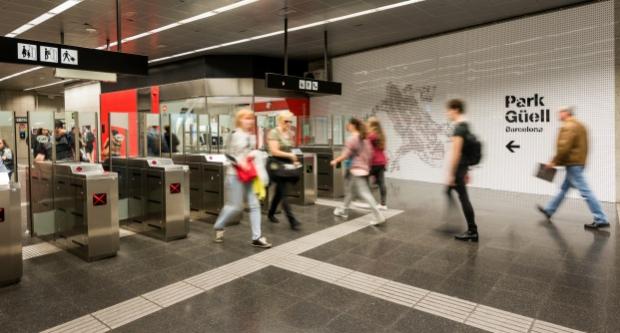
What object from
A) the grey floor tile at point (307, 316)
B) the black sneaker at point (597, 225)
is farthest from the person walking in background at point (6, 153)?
the black sneaker at point (597, 225)

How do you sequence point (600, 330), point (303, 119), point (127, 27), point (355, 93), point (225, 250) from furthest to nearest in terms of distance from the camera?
point (355, 93) < point (303, 119) < point (127, 27) < point (225, 250) < point (600, 330)

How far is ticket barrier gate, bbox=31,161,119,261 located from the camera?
12.5ft

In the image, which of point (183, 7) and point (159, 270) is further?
point (183, 7)

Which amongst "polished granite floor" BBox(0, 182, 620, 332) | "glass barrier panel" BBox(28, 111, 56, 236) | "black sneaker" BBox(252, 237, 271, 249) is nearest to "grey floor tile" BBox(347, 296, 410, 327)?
"polished granite floor" BBox(0, 182, 620, 332)

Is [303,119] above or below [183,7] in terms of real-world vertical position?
below

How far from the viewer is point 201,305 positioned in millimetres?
2803

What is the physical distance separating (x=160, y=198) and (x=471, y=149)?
3360mm

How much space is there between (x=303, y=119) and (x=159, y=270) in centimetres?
633

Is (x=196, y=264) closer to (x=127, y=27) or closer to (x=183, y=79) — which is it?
(x=127, y=27)

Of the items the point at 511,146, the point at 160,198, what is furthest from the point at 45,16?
the point at 511,146

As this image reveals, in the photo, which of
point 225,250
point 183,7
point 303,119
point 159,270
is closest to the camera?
point 159,270

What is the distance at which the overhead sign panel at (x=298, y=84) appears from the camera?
662 cm

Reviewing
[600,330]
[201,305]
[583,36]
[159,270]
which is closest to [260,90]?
[583,36]

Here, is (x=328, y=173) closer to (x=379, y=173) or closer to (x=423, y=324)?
(x=379, y=173)
